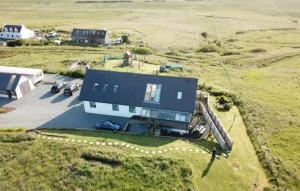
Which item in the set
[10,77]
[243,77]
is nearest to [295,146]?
[243,77]

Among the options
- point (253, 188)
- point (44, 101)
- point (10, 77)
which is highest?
point (10, 77)

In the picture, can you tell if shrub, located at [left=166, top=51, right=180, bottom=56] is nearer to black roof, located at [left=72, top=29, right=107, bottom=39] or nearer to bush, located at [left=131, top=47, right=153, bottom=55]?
bush, located at [left=131, top=47, right=153, bottom=55]

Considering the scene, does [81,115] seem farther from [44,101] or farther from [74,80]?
[74,80]

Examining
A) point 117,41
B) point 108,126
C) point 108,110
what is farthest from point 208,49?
point 108,126

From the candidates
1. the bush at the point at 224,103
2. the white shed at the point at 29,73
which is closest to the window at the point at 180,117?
the bush at the point at 224,103

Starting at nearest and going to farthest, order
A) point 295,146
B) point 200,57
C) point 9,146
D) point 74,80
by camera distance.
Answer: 1. point 9,146
2. point 295,146
3. point 74,80
4. point 200,57

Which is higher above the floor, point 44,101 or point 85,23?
point 85,23

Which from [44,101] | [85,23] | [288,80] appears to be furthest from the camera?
[85,23]

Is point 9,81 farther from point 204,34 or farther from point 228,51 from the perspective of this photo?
point 204,34
